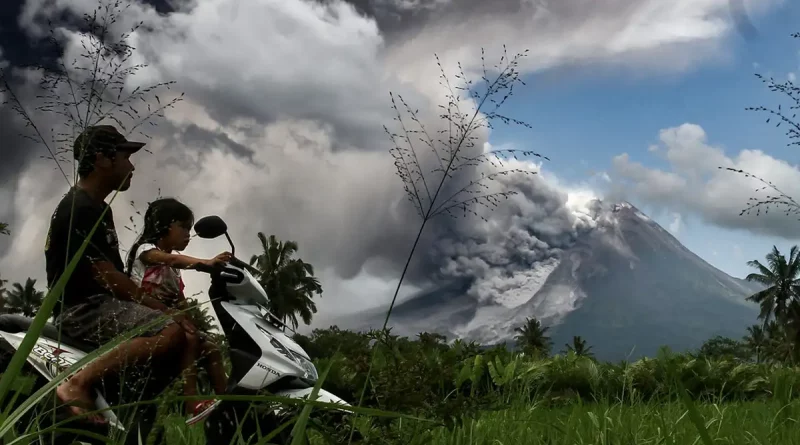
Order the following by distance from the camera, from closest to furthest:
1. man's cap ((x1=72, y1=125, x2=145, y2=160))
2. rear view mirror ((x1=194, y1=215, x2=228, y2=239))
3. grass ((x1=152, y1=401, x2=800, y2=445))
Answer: man's cap ((x1=72, y1=125, x2=145, y2=160))
grass ((x1=152, y1=401, x2=800, y2=445))
rear view mirror ((x1=194, y1=215, x2=228, y2=239))

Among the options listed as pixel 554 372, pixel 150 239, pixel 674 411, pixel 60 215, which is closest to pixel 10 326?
pixel 60 215

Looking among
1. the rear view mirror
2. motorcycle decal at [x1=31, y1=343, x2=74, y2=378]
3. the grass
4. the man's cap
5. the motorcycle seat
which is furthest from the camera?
the motorcycle seat

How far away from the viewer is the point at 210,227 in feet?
10.2

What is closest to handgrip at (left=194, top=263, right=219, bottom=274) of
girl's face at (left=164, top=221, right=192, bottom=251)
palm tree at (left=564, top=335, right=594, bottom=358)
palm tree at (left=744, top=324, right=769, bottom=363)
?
girl's face at (left=164, top=221, right=192, bottom=251)

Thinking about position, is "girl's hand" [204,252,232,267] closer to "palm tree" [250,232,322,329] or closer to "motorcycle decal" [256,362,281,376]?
"motorcycle decal" [256,362,281,376]

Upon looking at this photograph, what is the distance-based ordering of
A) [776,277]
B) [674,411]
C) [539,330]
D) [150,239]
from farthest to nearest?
[539,330] < [776,277] < [674,411] < [150,239]

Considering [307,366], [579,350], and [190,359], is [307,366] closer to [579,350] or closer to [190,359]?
[190,359]

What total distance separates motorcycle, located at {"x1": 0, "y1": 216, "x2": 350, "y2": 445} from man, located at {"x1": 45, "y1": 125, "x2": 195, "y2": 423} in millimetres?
87

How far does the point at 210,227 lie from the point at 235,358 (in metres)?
0.56

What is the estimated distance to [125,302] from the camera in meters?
2.89

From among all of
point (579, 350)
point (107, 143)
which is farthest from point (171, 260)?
point (579, 350)

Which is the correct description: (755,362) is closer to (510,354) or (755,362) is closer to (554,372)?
(554,372)

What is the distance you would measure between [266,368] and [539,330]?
101 meters

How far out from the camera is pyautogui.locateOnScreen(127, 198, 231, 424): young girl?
307 centimetres
